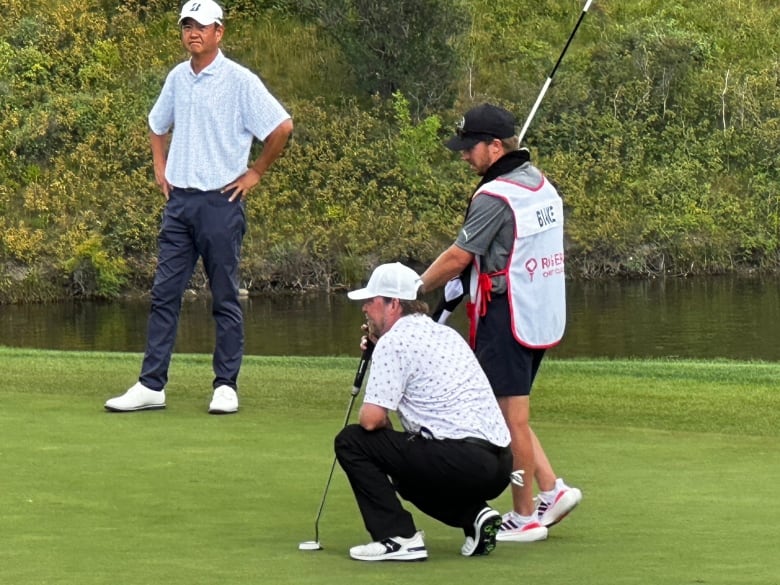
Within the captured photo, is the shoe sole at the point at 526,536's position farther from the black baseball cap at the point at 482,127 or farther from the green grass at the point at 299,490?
the black baseball cap at the point at 482,127

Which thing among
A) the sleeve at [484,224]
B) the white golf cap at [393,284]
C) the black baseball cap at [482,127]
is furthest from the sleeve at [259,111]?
the white golf cap at [393,284]

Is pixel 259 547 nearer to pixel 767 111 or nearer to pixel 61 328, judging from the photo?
pixel 61 328

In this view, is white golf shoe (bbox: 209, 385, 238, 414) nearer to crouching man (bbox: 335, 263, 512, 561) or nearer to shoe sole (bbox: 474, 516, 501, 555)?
crouching man (bbox: 335, 263, 512, 561)

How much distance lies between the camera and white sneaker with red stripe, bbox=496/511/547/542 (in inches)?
233

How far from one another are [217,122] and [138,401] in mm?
1472

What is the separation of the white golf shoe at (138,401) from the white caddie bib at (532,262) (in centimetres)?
294

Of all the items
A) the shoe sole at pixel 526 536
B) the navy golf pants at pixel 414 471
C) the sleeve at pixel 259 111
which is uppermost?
the sleeve at pixel 259 111

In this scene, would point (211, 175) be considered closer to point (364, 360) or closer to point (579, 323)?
point (364, 360)

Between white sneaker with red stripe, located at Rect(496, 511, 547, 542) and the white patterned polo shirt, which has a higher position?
the white patterned polo shirt

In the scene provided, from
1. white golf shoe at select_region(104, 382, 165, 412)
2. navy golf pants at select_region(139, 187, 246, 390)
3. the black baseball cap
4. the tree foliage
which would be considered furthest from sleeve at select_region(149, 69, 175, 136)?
the tree foliage

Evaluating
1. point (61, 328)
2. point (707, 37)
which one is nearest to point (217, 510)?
point (61, 328)

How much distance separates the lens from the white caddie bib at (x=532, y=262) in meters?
6.08

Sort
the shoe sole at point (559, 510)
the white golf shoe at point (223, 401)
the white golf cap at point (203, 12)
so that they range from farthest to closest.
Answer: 1. the white golf shoe at point (223, 401)
2. the white golf cap at point (203, 12)
3. the shoe sole at point (559, 510)

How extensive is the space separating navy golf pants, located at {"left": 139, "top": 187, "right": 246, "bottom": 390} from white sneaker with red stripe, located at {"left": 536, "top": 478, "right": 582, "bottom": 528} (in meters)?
3.02
